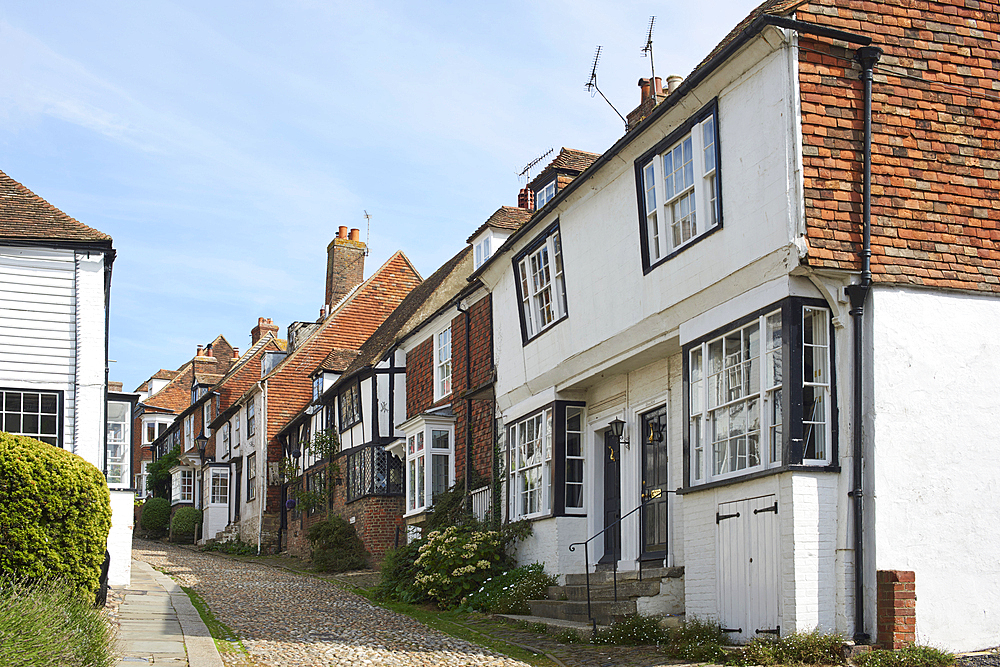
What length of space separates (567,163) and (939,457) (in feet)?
42.2

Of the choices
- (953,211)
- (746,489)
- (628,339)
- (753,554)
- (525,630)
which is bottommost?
(525,630)

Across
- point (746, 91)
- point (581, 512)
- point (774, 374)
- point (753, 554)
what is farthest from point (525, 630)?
point (746, 91)

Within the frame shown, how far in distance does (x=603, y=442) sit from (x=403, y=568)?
4637 mm

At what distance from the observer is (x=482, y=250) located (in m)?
24.8

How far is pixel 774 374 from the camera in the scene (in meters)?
11.1

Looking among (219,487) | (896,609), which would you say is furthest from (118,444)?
(219,487)

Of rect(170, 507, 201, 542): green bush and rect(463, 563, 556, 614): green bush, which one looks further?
rect(170, 507, 201, 542): green bush

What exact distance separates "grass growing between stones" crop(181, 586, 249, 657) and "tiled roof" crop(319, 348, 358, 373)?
56.4ft

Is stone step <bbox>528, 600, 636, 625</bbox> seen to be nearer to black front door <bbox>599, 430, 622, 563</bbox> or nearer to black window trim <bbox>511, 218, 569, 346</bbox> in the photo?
black front door <bbox>599, 430, 622, 563</bbox>

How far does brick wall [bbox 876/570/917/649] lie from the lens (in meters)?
10.1

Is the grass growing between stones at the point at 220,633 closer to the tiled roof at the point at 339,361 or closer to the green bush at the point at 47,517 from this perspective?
the green bush at the point at 47,517

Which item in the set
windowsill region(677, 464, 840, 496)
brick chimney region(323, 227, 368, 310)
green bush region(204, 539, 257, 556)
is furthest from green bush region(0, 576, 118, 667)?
brick chimney region(323, 227, 368, 310)

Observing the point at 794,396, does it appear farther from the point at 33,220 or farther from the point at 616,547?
the point at 33,220

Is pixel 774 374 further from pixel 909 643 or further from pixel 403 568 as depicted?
pixel 403 568
